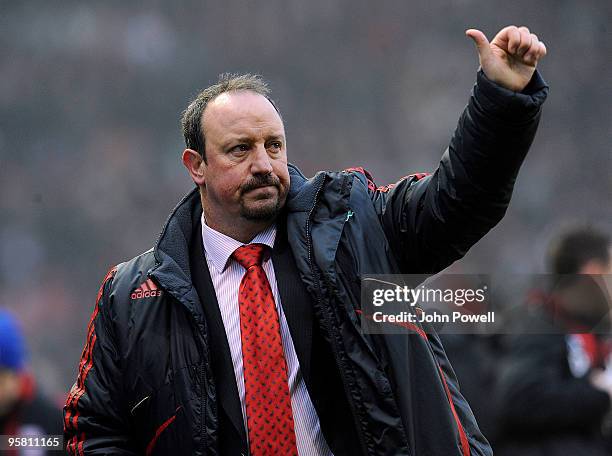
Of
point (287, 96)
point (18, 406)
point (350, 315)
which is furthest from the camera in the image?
point (287, 96)

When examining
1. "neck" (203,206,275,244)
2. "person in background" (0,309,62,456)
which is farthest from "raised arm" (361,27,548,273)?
"person in background" (0,309,62,456)

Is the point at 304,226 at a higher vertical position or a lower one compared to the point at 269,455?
higher

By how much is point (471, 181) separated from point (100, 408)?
4.10 ft

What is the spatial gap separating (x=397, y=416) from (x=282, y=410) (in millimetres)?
358

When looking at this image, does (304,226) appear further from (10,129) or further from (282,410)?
(10,129)

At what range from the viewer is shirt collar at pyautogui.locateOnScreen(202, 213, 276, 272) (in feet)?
9.18

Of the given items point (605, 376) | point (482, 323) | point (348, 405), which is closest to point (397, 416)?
point (348, 405)

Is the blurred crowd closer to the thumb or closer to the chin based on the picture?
Result: the chin

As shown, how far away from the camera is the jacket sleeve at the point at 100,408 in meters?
2.67

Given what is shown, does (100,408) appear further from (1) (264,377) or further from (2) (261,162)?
(2) (261,162)

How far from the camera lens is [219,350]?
8.61 ft

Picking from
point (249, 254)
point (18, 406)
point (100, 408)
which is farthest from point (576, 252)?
point (18, 406)

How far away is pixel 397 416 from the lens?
7.68 feet

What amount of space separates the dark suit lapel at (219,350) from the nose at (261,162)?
331 mm
